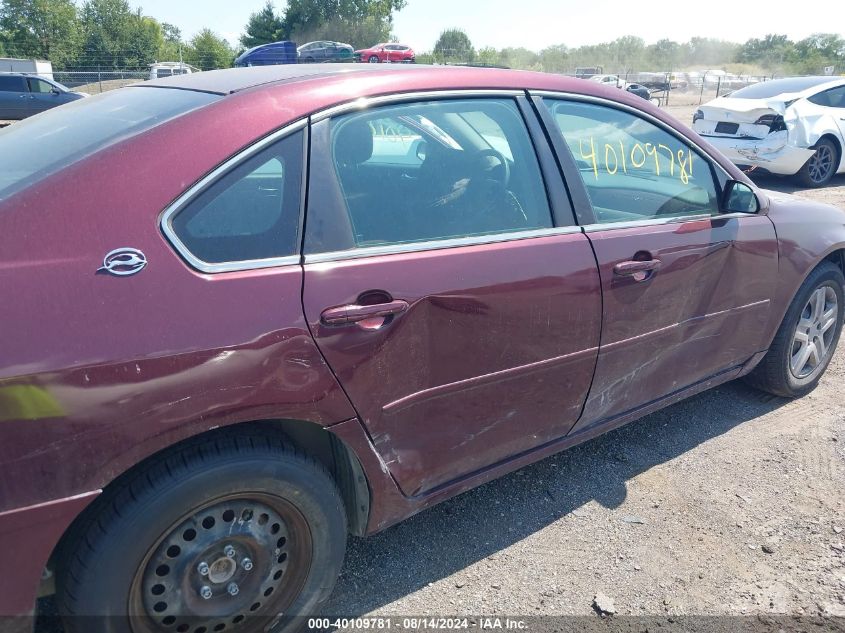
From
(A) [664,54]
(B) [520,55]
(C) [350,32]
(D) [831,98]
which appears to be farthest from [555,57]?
(D) [831,98]

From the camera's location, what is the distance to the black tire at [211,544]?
1.66m

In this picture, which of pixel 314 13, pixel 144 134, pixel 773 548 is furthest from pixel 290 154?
pixel 314 13

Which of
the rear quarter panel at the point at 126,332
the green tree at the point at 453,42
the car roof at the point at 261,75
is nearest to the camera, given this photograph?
the rear quarter panel at the point at 126,332

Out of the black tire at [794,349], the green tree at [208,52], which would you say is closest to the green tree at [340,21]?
the green tree at [208,52]

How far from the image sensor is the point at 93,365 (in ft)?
5.05

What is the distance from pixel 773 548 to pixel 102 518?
2.45 meters

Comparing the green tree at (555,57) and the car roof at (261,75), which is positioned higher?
the green tree at (555,57)

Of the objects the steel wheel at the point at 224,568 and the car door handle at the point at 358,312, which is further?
the car door handle at the point at 358,312

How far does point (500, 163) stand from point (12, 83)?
881 inches

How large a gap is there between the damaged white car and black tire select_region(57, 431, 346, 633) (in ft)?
29.9

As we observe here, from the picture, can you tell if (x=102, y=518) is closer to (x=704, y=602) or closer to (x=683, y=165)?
(x=704, y=602)

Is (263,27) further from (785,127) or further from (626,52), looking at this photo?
(785,127)

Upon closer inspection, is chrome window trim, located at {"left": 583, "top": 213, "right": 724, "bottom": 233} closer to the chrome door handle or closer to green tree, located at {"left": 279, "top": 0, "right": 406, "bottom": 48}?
the chrome door handle

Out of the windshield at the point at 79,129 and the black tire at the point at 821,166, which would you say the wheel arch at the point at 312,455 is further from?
the black tire at the point at 821,166
